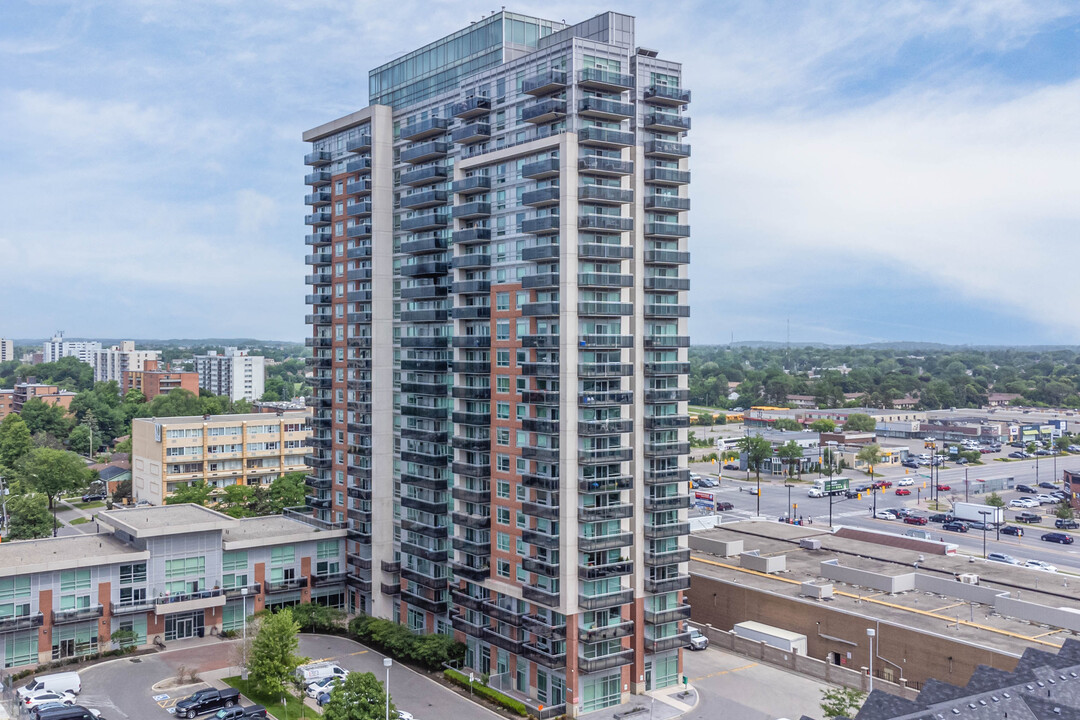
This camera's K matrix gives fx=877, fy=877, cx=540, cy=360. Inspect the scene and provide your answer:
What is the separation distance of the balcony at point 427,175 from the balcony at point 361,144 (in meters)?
6.99

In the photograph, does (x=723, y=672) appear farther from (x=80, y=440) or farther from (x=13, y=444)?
(x=80, y=440)

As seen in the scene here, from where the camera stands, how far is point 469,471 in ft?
232

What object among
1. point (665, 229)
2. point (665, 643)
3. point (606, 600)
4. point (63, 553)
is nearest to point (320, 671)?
point (606, 600)

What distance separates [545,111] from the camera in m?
63.3

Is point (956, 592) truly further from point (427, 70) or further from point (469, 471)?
point (427, 70)

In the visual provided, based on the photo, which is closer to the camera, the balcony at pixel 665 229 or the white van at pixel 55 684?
the white van at pixel 55 684

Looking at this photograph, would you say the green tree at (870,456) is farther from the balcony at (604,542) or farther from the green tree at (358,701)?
the green tree at (358,701)

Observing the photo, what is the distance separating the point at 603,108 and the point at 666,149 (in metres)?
6.50

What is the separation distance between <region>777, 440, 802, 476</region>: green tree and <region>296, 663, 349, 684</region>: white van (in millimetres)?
124069

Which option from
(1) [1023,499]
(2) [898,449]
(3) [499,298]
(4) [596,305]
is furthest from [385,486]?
(2) [898,449]

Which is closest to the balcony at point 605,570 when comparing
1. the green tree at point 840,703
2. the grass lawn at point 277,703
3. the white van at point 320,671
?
the green tree at point 840,703

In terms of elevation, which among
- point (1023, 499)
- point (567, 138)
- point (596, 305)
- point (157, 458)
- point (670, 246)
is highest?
point (567, 138)

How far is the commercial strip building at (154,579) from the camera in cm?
6944

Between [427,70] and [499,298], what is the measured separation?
24834 millimetres
